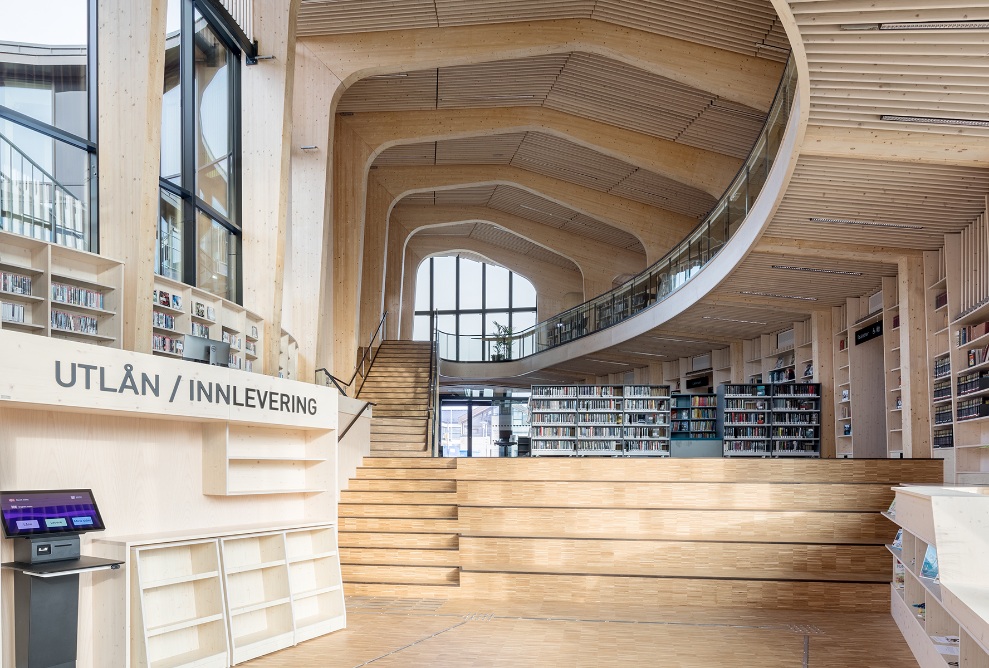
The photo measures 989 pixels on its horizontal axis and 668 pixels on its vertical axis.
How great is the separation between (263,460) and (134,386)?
1.98m

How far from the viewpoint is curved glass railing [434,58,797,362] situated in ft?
31.2

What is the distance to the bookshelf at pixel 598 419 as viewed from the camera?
16234 millimetres

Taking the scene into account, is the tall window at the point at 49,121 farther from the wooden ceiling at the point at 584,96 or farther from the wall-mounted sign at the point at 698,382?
the wall-mounted sign at the point at 698,382

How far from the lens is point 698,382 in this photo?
2002 centimetres

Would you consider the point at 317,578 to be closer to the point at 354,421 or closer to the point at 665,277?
the point at 354,421

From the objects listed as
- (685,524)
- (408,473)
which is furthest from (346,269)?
(685,524)

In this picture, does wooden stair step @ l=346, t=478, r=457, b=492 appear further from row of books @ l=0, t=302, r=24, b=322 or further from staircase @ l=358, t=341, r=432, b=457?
row of books @ l=0, t=302, r=24, b=322

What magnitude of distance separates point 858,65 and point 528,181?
13.6 metres

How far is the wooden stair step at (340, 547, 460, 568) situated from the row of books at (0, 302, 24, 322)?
3706mm

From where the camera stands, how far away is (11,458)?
15.1 ft

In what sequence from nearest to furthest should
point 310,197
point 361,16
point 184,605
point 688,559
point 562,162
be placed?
point 184,605
point 688,559
point 361,16
point 310,197
point 562,162

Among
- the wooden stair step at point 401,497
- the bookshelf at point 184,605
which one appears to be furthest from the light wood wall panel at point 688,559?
the bookshelf at point 184,605

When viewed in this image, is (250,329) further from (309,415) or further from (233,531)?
(233,531)

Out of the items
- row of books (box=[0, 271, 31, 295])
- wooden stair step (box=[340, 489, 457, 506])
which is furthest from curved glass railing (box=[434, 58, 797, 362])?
row of books (box=[0, 271, 31, 295])
